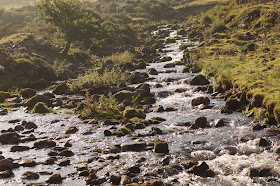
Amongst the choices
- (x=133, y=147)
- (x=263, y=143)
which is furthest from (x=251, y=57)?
(x=133, y=147)

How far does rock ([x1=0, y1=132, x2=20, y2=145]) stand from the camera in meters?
13.7

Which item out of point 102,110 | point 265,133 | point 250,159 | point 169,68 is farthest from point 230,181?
point 169,68

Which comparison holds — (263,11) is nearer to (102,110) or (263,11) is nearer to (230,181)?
(102,110)

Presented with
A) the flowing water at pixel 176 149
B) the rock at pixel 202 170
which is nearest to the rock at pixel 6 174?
the flowing water at pixel 176 149

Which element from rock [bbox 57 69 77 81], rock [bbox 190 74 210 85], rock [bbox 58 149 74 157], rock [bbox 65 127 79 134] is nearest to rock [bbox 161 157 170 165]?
rock [bbox 58 149 74 157]

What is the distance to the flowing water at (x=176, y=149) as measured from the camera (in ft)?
32.7

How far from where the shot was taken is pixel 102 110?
59.6 feet

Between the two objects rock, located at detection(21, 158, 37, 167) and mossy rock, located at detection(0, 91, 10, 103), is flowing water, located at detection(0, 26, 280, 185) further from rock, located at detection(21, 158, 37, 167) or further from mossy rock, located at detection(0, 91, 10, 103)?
mossy rock, located at detection(0, 91, 10, 103)

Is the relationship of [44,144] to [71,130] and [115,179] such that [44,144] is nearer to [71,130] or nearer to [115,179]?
[71,130]

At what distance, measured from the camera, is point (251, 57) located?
26.2 metres

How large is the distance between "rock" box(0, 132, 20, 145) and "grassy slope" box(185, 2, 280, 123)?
1178 cm

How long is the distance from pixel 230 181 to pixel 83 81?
56.1 ft

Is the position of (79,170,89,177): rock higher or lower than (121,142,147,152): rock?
higher

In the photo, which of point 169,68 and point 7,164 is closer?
point 7,164
